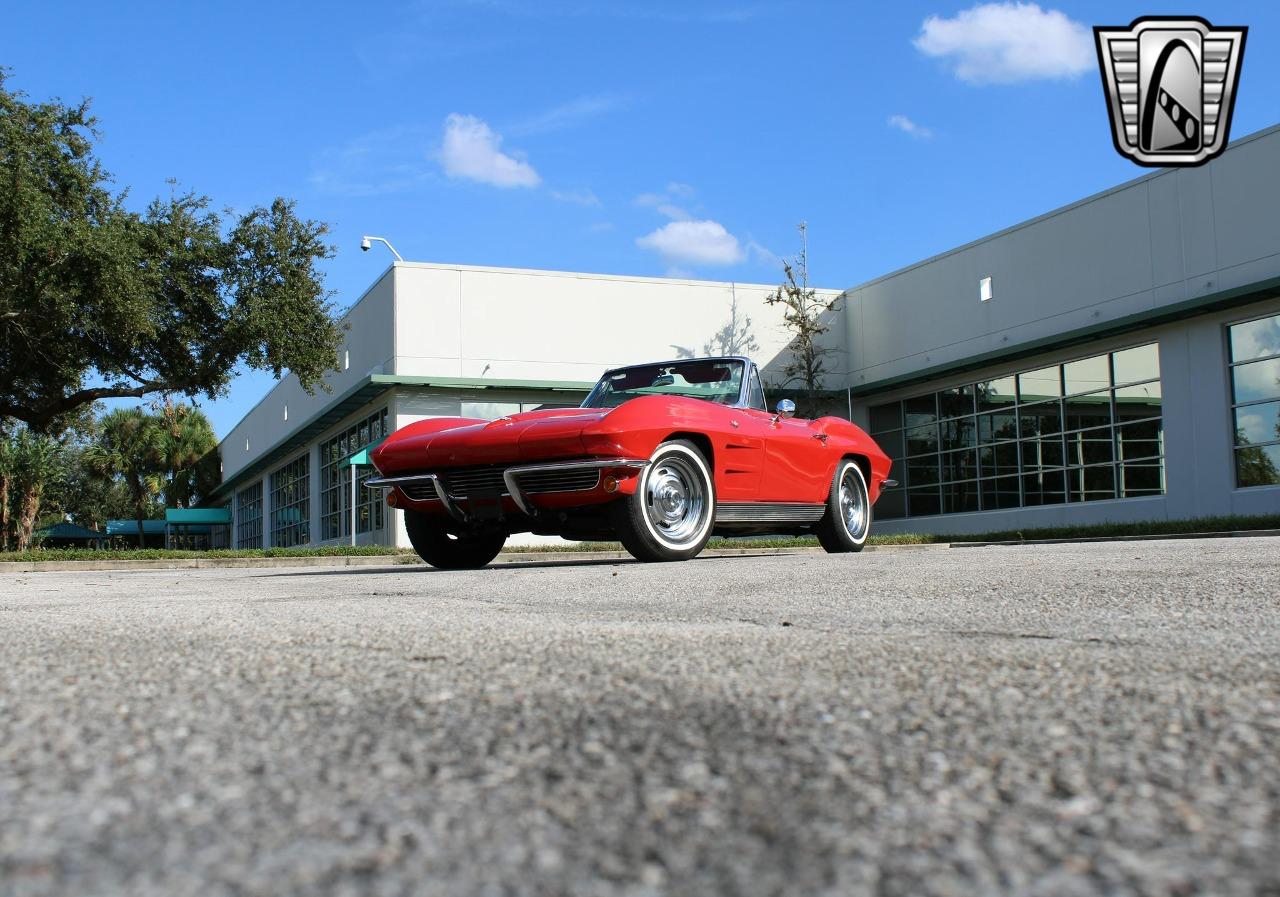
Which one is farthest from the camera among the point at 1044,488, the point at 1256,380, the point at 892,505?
the point at 892,505

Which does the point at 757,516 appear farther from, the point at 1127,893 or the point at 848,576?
the point at 1127,893

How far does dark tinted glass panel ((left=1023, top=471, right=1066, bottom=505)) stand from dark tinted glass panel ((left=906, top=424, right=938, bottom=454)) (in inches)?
124

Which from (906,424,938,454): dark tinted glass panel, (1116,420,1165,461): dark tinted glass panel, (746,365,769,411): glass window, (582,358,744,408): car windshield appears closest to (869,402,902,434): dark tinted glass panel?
(906,424,938,454): dark tinted glass panel

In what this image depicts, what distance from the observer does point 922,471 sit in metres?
25.6

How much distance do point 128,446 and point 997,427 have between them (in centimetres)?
4115

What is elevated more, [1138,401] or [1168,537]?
[1138,401]

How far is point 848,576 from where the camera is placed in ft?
19.0

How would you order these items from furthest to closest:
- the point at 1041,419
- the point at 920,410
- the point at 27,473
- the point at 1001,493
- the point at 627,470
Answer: the point at 27,473 < the point at 920,410 < the point at 1001,493 < the point at 1041,419 < the point at 627,470

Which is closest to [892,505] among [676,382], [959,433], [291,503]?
[959,433]

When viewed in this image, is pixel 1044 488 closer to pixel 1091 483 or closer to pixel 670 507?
pixel 1091 483

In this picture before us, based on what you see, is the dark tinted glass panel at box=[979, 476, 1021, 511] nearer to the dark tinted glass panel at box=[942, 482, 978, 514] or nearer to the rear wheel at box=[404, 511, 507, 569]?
the dark tinted glass panel at box=[942, 482, 978, 514]

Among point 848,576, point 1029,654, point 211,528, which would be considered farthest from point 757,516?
point 211,528

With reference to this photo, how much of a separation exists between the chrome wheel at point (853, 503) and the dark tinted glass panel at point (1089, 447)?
11.9 meters

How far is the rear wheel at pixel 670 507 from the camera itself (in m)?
7.44
